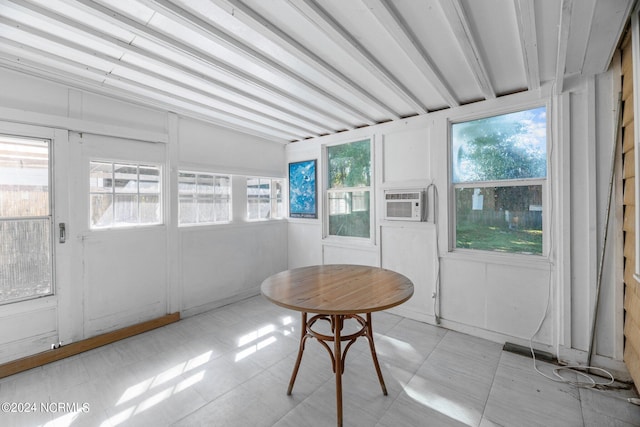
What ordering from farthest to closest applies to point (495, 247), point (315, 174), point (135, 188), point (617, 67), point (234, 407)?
point (315, 174)
point (135, 188)
point (495, 247)
point (617, 67)
point (234, 407)

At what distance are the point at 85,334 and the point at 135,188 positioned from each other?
1.61 metres

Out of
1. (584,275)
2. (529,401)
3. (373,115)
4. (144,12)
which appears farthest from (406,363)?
(144,12)

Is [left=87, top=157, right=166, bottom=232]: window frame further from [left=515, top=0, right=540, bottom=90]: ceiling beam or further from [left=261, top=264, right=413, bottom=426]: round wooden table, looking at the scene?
[left=515, top=0, right=540, bottom=90]: ceiling beam

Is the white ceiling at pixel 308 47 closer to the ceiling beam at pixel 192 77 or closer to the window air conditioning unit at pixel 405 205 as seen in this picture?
the ceiling beam at pixel 192 77

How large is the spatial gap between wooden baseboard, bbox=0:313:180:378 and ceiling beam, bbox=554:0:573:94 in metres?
4.40

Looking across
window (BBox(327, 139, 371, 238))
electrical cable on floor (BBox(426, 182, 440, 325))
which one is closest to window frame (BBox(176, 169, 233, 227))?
window (BBox(327, 139, 371, 238))

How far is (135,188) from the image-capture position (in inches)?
125

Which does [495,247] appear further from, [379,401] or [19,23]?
[19,23]

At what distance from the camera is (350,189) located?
4156 millimetres

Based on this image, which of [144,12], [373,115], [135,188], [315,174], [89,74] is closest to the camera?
[144,12]

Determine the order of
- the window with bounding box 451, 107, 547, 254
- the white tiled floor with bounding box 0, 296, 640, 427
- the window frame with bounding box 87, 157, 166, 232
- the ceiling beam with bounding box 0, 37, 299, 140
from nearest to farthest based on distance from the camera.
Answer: the white tiled floor with bounding box 0, 296, 640, 427
the ceiling beam with bounding box 0, 37, 299, 140
the window with bounding box 451, 107, 547, 254
the window frame with bounding box 87, 157, 166, 232

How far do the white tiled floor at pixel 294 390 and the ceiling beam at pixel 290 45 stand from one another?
259cm

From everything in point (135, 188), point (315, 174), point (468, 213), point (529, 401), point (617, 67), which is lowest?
point (529, 401)

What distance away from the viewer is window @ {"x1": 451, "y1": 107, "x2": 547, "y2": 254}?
8.92 feet
